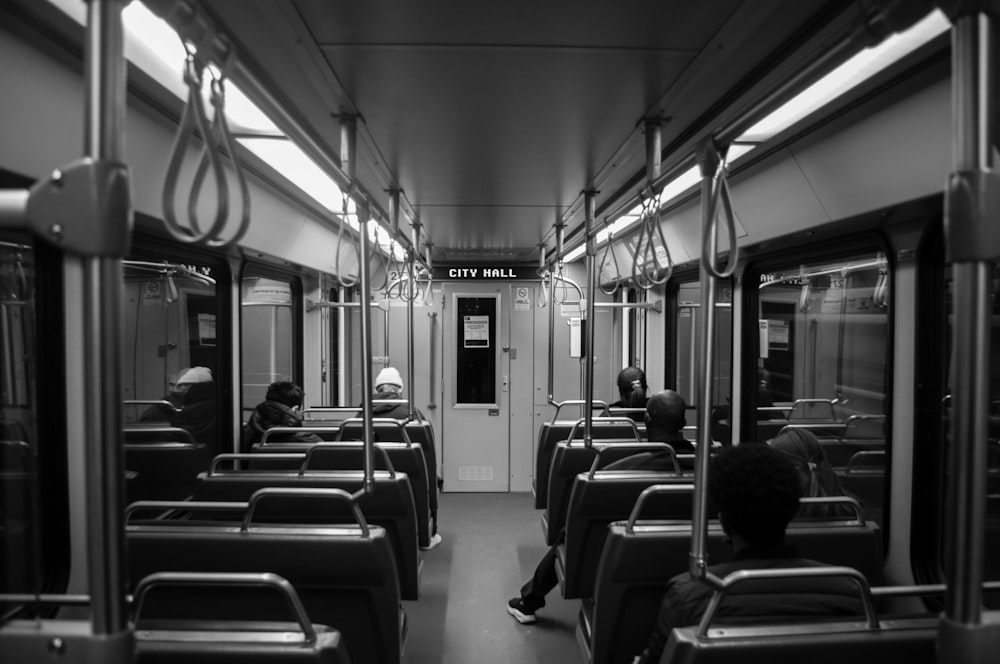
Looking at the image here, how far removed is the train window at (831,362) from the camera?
282cm

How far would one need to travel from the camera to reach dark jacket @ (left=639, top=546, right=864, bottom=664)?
1554 millimetres

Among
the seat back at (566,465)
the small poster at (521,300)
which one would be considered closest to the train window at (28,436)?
the seat back at (566,465)

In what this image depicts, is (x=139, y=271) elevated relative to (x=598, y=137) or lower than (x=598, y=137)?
lower

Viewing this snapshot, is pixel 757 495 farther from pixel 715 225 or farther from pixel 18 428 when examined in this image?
pixel 18 428

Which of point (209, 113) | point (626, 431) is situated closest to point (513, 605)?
point (626, 431)

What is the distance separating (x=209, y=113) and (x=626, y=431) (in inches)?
137

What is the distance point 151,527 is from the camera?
2.14 m

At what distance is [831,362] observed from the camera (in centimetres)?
331

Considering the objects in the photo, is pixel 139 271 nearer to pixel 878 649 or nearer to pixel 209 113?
pixel 209 113

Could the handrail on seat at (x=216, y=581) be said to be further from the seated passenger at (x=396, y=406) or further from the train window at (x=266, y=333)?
the seated passenger at (x=396, y=406)

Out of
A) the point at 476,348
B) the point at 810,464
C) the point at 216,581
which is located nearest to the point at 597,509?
the point at 810,464

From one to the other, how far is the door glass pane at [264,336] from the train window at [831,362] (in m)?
3.29

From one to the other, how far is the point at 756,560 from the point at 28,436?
2262 millimetres

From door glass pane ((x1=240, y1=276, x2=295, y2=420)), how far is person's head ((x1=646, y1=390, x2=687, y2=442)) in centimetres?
261
